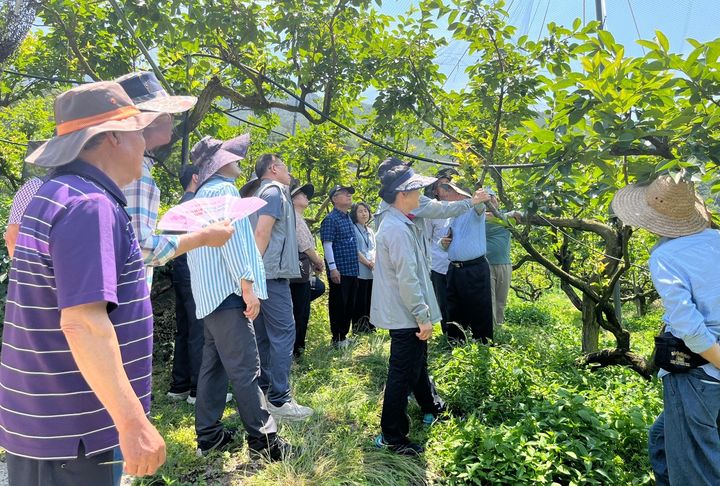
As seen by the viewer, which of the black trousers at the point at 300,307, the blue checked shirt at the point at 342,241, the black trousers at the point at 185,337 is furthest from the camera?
the blue checked shirt at the point at 342,241

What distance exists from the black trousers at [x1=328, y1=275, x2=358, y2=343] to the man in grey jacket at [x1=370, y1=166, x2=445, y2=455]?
8.47 ft

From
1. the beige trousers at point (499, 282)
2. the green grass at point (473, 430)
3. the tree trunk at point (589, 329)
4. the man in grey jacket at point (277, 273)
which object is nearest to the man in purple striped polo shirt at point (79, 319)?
the green grass at point (473, 430)

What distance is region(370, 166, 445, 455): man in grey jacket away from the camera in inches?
120

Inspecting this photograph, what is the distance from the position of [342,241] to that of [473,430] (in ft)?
10.7

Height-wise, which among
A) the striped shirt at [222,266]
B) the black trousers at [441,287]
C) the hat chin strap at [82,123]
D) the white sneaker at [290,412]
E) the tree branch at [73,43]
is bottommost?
the white sneaker at [290,412]

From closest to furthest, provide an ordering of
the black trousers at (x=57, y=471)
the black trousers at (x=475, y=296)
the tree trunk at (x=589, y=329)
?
the black trousers at (x=57, y=471) → the black trousers at (x=475, y=296) → the tree trunk at (x=589, y=329)

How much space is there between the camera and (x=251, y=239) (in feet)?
9.82

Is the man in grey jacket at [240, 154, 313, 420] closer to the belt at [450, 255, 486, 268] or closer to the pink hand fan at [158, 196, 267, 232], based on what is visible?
the pink hand fan at [158, 196, 267, 232]

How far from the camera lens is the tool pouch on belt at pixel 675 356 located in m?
2.24

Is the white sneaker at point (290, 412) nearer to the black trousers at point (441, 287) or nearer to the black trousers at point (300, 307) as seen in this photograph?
the black trousers at point (300, 307)

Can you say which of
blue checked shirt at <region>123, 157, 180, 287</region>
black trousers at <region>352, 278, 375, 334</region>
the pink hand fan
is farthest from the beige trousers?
blue checked shirt at <region>123, 157, 180, 287</region>

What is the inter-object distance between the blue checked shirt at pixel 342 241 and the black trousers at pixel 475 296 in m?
1.40

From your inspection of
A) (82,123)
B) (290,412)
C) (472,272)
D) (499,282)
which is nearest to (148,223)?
(82,123)

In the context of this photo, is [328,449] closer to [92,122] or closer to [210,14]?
[92,122]
